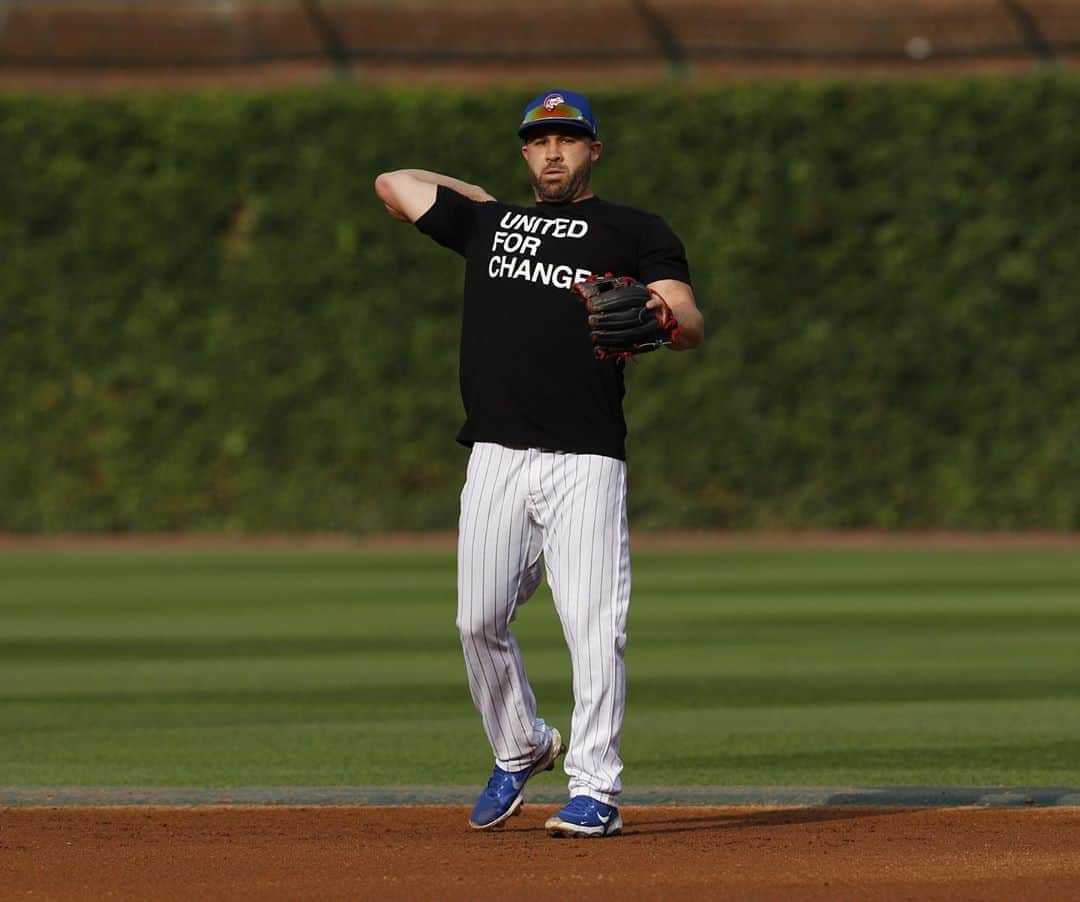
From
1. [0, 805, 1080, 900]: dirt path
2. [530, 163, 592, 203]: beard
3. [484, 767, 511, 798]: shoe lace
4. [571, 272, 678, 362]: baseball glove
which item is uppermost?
[530, 163, 592, 203]: beard

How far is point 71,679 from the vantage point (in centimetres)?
1041

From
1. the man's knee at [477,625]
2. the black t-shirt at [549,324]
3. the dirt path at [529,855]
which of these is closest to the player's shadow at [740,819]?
the dirt path at [529,855]

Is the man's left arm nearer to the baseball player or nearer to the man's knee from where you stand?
the baseball player

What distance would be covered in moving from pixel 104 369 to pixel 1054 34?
10.9m

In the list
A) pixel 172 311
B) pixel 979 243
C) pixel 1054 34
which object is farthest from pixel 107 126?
pixel 1054 34

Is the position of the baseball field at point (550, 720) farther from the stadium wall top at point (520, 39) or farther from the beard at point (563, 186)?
the stadium wall top at point (520, 39)

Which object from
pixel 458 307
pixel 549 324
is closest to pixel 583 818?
pixel 549 324

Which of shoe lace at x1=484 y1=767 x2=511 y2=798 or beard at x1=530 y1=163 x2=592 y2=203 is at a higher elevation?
beard at x1=530 y1=163 x2=592 y2=203

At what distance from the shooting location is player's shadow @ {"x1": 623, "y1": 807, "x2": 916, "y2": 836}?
6227 mm

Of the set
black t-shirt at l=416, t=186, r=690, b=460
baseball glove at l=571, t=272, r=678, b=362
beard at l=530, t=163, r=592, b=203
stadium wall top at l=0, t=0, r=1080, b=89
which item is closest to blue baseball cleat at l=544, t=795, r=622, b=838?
black t-shirt at l=416, t=186, r=690, b=460

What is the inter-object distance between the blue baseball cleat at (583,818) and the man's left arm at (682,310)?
128cm

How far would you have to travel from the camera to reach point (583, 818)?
5992mm

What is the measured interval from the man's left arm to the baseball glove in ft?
0.25

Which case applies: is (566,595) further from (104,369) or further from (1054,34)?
(1054,34)
